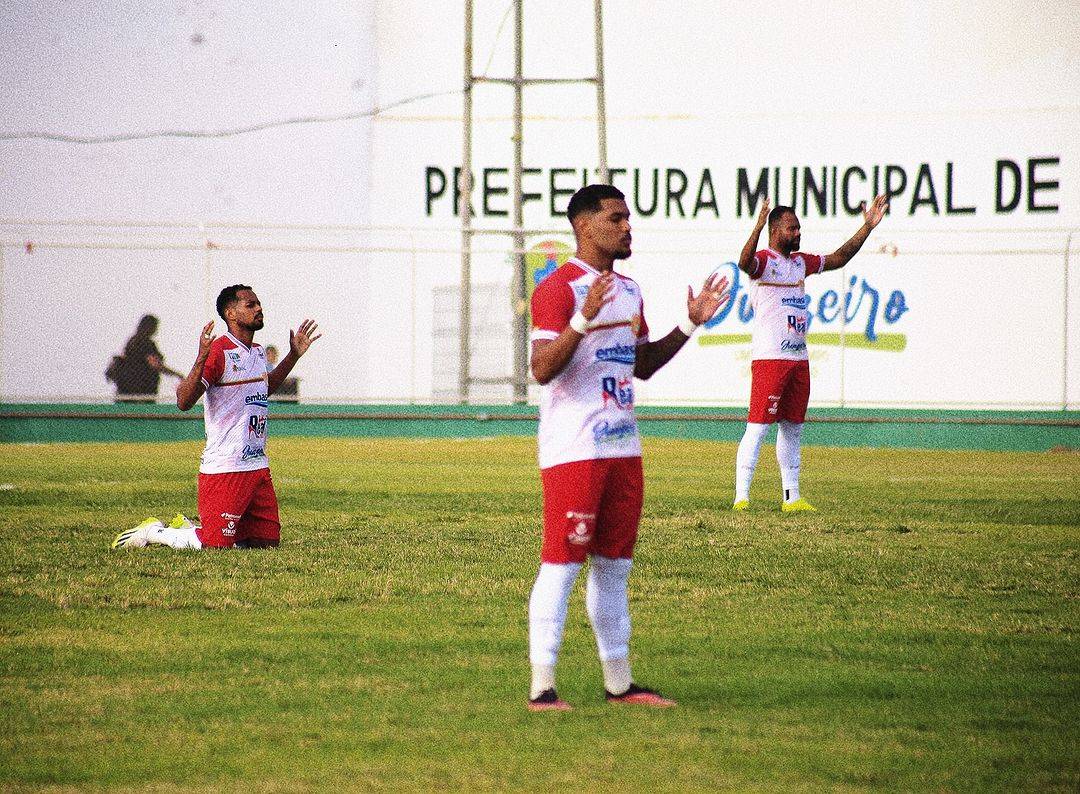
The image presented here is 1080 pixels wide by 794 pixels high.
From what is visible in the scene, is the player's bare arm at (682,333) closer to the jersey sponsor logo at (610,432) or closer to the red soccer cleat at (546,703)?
the jersey sponsor logo at (610,432)

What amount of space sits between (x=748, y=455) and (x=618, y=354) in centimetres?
683

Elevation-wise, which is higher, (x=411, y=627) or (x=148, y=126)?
(x=148, y=126)

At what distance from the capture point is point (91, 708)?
597 cm

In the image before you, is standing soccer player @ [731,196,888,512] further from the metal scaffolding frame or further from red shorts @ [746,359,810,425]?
the metal scaffolding frame

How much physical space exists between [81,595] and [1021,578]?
203 inches

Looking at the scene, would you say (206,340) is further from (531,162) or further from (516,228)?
(531,162)

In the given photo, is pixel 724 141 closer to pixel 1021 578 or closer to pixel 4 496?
pixel 4 496

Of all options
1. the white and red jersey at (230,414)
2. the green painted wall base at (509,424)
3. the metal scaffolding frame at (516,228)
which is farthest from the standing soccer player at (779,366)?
the metal scaffolding frame at (516,228)

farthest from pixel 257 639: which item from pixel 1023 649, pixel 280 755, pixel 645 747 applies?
pixel 1023 649

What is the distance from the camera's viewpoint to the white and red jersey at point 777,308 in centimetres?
1266

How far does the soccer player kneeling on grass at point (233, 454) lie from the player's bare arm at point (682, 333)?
446 centimetres

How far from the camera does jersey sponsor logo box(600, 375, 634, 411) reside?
5992 millimetres

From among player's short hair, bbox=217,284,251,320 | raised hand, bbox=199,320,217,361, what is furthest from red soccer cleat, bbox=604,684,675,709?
player's short hair, bbox=217,284,251,320

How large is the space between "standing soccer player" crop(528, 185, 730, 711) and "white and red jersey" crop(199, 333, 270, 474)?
4.96 metres
